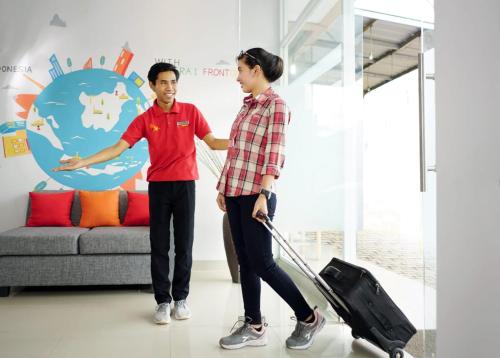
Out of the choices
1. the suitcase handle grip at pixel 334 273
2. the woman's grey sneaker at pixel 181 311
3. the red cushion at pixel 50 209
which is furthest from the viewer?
the red cushion at pixel 50 209

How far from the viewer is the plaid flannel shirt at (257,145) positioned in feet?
6.82

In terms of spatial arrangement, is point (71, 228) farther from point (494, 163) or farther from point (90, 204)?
point (494, 163)

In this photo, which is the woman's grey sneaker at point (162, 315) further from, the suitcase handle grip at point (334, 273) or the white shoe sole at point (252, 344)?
the suitcase handle grip at point (334, 273)

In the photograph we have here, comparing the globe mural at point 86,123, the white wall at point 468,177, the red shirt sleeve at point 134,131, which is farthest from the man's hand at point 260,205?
the globe mural at point 86,123

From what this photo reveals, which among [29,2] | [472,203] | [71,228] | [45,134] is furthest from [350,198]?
[29,2]

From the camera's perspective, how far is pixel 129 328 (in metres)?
2.62

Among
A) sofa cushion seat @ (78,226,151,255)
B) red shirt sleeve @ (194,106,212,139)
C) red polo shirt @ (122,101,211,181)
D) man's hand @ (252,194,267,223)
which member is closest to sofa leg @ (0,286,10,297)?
sofa cushion seat @ (78,226,151,255)

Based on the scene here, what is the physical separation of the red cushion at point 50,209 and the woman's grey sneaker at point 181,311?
1.68m

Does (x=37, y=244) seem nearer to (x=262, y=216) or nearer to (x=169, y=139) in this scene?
(x=169, y=139)

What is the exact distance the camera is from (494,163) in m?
1.30

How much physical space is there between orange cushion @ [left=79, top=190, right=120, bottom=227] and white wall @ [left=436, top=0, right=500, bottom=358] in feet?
10.3

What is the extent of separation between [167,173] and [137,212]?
1.43 meters

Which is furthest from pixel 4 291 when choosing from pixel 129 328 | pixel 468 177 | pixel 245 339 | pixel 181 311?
pixel 468 177

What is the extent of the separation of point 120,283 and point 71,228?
2.48ft
